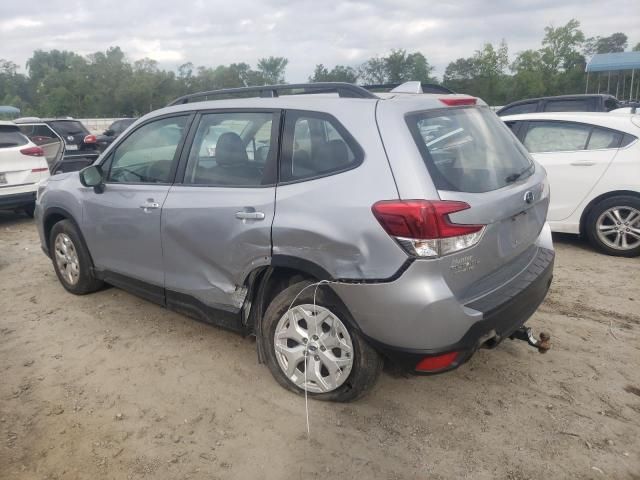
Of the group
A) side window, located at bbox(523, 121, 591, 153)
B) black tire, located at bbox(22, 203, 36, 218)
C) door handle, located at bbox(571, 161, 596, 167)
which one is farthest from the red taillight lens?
door handle, located at bbox(571, 161, 596, 167)

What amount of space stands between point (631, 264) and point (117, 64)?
262 ft

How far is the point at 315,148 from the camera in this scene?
9.78 feet

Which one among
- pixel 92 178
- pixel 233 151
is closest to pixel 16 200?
pixel 92 178

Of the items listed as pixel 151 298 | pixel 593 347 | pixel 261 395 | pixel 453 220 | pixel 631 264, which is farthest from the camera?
pixel 631 264

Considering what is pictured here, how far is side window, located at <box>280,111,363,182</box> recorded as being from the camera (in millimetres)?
2822

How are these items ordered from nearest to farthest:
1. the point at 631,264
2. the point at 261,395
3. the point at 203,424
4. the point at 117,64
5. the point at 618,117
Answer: the point at 203,424, the point at 261,395, the point at 631,264, the point at 618,117, the point at 117,64

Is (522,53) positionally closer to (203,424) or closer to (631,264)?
(631,264)

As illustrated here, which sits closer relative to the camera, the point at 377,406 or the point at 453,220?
the point at 453,220

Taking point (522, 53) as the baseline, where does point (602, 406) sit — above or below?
below

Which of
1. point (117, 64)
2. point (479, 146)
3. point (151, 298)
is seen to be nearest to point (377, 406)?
point (479, 146)

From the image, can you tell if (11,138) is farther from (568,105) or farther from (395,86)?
(568,105)

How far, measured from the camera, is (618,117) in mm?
5902

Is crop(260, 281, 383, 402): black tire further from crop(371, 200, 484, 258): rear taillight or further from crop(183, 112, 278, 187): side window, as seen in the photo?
crop(183, 112, 278, 187): side window

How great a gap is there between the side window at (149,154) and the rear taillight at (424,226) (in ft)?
6.04
